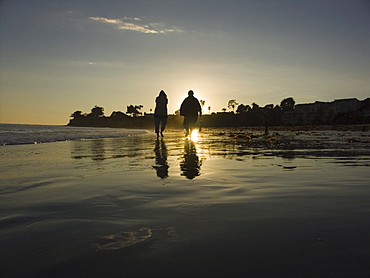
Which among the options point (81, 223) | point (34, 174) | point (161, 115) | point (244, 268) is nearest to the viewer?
point (244, 268)

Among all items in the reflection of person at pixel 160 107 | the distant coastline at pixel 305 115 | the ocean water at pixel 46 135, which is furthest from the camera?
the distant coastline at pixel 305 115

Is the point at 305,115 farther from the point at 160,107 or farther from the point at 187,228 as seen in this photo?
the point at 187,228

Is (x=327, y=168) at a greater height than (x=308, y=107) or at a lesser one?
lesser

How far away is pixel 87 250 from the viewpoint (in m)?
1.33

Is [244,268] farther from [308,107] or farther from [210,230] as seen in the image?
[308,107]

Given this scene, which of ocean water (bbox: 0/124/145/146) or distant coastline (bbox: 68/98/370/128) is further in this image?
distant coastline (bbox: 68/98/370/128)

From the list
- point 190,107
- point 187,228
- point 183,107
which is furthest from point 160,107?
point 187,228

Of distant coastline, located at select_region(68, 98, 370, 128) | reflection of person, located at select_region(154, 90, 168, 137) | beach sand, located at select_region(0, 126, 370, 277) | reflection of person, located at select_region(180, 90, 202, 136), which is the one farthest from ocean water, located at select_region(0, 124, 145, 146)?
distant coastline, located at select_region(68, 98, 370, 128)

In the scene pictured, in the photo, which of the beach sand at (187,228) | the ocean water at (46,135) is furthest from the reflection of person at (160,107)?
the beach sand at (187,228)

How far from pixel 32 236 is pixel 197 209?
3.49ft

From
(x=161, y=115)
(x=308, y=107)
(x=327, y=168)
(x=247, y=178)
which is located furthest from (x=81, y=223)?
(x=308, y=107)

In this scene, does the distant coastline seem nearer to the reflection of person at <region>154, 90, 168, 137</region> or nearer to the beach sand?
the reflection of person at <region>154, 90, 168, 137</region>

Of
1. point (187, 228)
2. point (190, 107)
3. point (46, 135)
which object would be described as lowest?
point (187, 228)

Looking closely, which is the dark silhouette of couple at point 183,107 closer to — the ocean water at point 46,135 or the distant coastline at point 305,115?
the ocean water at point 46,135
